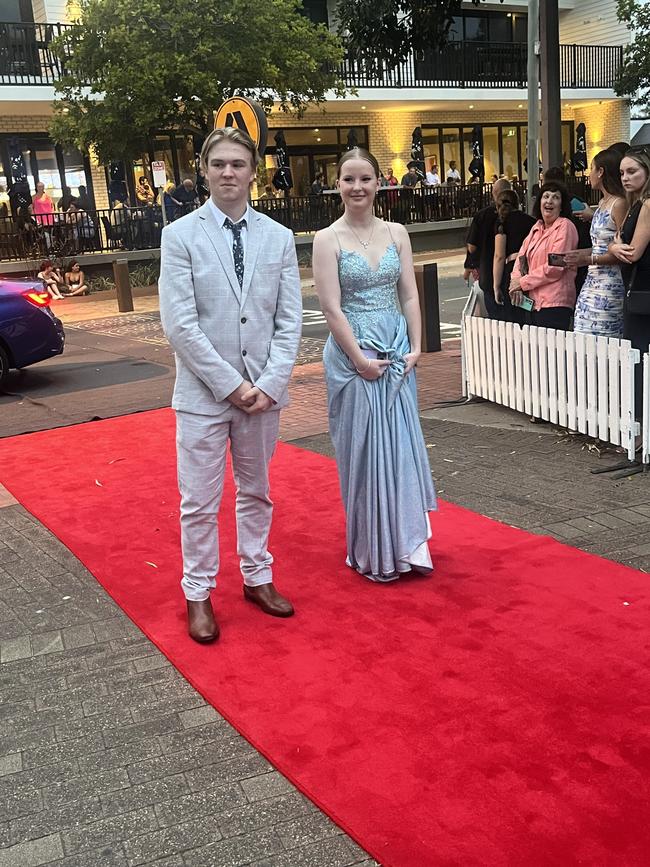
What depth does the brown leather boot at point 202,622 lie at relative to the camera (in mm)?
3920

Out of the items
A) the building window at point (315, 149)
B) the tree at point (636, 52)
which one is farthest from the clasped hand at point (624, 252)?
the building window at point (315, 149)

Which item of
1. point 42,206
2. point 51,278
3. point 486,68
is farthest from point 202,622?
point 486,68

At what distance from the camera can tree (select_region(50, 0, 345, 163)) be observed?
62.4 feet

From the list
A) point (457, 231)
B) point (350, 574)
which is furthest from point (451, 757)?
point (457, 231)

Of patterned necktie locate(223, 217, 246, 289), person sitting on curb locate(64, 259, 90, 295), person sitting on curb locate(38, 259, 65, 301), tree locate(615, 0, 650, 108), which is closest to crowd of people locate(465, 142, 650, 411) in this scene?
patterned necktie locate(223, 217, 246, 289)

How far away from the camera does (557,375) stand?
6918 mm

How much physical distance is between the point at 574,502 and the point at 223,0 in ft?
55.9

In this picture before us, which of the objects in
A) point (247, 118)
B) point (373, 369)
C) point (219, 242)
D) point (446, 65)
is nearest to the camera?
point (219, 242)

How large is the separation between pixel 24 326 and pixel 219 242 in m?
6.98

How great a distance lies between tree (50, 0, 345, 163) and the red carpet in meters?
15.8

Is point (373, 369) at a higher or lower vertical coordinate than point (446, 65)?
lower

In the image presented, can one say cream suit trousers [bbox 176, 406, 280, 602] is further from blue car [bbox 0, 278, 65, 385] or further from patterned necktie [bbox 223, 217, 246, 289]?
blue car [bbox 0, 278, 65, 385]

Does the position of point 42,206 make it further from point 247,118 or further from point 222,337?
point 222,337

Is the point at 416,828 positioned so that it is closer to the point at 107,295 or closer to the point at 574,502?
the point at 574,502
